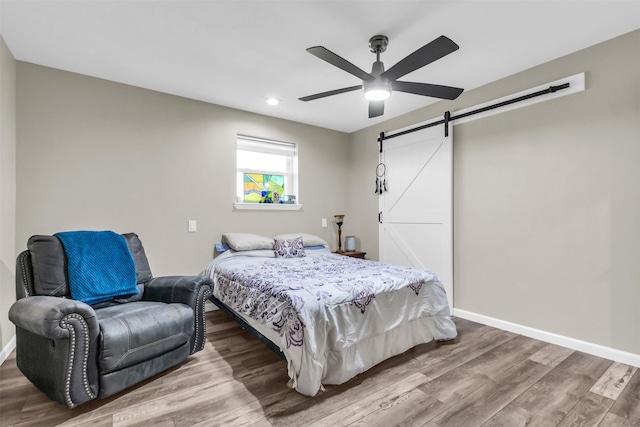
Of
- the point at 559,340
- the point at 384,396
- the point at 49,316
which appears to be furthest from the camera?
the point at 559,340

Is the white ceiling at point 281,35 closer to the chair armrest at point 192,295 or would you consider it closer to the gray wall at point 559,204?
the gray wall at point 559,204

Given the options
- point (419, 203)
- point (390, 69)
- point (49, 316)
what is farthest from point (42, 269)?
point (419, 203)

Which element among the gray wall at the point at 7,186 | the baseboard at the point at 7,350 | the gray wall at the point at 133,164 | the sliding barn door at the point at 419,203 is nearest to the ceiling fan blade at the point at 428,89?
the sliding barn door at the point at 419,203

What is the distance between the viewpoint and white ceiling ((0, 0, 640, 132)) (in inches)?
81.1

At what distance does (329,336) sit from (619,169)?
2592 millimetres

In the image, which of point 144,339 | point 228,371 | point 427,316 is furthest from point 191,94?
point 427,316

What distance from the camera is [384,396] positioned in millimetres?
1915

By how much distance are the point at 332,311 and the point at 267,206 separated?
2.39 m

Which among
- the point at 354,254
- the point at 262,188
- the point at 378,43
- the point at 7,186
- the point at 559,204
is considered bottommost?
the point at 354,254

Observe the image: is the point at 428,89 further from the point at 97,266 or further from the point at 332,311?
the point at 97,266

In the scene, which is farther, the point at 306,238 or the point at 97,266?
the point at 306,238

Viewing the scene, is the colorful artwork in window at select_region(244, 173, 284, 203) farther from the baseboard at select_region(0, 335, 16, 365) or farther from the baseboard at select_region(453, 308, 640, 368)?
the baseboard at select_region(453, 308, 640, 368)

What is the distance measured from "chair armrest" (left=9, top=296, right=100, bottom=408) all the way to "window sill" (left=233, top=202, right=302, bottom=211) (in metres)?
2.30

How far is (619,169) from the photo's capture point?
2395 millimetres
